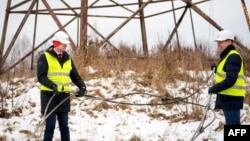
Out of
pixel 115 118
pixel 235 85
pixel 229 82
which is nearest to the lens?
pixel 229 82

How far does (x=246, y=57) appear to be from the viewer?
1076cm

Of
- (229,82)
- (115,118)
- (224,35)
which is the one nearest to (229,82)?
(229,82)

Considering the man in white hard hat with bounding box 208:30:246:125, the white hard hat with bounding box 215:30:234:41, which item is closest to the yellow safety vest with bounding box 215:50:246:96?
the man in white hard hat with bounding box 208:30:246:125

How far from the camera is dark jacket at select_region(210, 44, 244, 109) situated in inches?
179

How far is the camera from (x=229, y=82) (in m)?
4.53

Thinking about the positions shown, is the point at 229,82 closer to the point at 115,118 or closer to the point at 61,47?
the point at 61,47

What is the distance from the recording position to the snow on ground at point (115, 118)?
6289 mm

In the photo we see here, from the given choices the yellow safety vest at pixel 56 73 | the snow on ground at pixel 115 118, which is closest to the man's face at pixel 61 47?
the yellow safety vest at pixel 56 73

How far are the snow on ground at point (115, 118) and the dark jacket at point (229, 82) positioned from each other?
5.04ft

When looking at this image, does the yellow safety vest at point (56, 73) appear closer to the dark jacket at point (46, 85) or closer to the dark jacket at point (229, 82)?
the dark jacket at point (46, 85)

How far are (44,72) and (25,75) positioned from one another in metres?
5.40

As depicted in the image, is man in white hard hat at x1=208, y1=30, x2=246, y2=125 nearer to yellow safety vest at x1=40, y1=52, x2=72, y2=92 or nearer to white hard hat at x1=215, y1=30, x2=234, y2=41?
white hard hat at x1=215, y1=30, x2=234, y2=41

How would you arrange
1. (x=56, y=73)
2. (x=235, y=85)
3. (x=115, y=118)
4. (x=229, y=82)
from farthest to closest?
1. (x=115, y=118)
2. (x=56, y=73)
3. (x=235, y=85)
4. (x=229, y=82)

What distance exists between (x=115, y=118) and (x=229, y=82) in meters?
3.18
